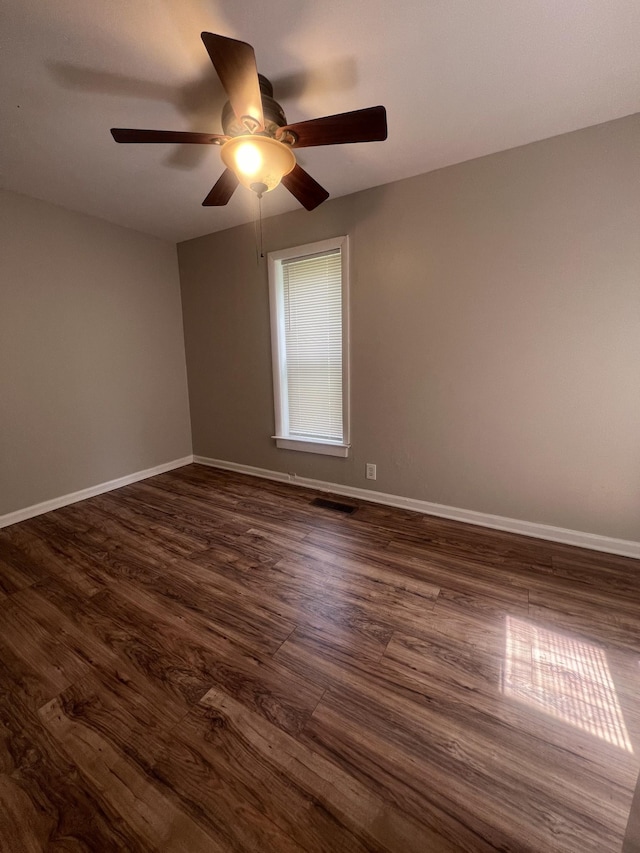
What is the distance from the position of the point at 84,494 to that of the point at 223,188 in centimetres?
284

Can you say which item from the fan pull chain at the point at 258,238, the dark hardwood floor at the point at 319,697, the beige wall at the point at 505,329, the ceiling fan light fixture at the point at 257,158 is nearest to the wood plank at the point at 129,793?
the dark hardwood floor at the point at 319,697

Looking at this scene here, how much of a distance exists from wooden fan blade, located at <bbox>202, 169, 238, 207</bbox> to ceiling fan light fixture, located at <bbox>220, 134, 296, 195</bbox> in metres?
0.28

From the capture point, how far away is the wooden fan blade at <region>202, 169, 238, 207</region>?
1.75 metres

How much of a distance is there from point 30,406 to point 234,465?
1834 millimetres

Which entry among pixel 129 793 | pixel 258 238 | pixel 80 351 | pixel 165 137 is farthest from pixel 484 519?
pixel 80 351

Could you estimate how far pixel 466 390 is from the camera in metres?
2.33

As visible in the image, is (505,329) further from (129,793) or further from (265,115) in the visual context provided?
(129,793)

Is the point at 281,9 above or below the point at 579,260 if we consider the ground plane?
above

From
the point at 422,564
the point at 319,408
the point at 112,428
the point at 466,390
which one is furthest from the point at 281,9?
the point at 112,428

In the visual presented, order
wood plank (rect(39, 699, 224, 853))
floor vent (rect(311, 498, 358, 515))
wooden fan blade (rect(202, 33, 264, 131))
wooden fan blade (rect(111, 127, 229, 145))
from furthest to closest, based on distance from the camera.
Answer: floor vent (rect(311, 498, 358, 515)) → wooden fan blade (rect(111, 127, 229, 145)) → wooden fan blade (rect(202, 33, 264, 131)) → wood plank (rect(39, 699, 224, 853))

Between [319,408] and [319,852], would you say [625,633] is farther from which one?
[319,408]

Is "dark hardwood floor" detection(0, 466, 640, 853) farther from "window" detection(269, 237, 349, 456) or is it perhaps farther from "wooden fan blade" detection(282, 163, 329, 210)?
"wooden fan blade" detection(282, 163, 329, 210)

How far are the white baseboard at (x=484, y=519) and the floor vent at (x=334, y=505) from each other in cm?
18

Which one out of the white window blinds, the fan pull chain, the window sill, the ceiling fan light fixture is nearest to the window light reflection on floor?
the window sill
